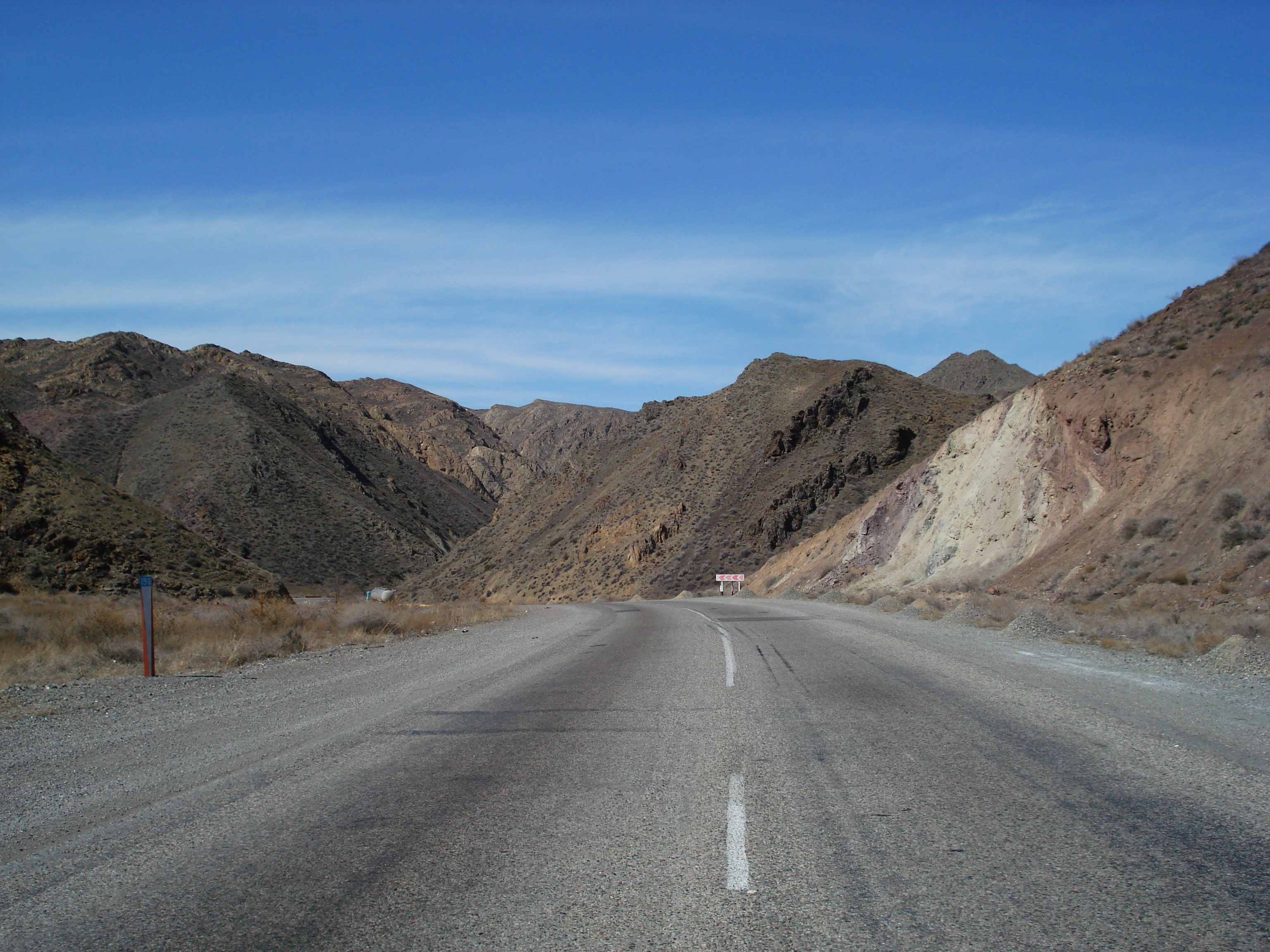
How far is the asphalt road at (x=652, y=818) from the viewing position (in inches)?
144

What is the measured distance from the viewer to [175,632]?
A: 16.5 metres

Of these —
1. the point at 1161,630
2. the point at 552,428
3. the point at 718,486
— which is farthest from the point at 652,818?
the point at 552,428

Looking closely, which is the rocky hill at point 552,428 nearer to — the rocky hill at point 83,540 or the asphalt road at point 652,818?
the rocky hill at point 83,540

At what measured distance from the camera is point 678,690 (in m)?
9.54

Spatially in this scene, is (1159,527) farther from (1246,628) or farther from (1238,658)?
(1238,658)

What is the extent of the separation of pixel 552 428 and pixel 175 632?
166 metres

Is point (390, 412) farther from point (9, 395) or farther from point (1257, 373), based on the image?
point (1257, 373)

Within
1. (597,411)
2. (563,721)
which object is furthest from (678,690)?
(597,411)

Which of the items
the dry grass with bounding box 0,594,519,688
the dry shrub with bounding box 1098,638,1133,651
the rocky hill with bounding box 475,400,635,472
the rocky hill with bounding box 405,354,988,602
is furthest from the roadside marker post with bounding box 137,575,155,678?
the rocky hill with bounding box 475,400,635,472

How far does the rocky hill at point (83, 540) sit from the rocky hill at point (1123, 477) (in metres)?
25.1

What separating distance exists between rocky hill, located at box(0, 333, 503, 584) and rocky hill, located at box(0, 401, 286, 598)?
108ft

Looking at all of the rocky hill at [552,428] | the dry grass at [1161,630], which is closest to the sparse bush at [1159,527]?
the dry grass at [1161,630]

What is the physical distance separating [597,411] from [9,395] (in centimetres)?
11617

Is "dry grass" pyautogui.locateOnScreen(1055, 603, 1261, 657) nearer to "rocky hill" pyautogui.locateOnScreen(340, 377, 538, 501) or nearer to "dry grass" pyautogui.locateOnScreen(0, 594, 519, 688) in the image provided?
"dry grass" pyautogui.locateOnScreen(0, 594, 519, 688)
